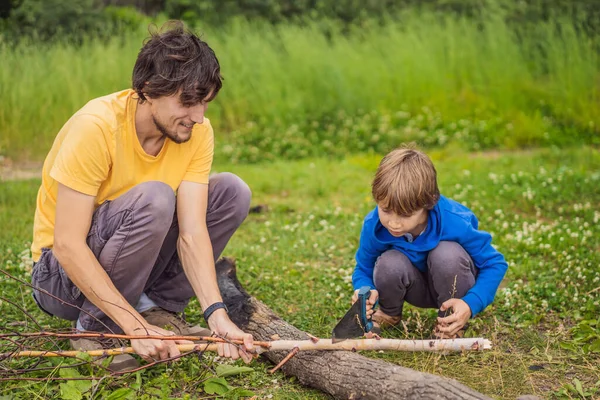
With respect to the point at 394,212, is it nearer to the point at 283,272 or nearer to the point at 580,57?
the point at 283,272

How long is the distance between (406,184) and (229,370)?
1.07 m

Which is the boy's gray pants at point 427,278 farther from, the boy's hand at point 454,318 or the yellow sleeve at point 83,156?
the yellow sleeve at point 83,156

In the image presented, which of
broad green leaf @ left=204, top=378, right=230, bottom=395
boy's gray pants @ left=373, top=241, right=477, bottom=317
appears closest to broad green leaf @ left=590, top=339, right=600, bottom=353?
boy's gray pants @ left=373, top=241, right=477, bottom=317

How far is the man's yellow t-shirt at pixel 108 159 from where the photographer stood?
2877 millimetres

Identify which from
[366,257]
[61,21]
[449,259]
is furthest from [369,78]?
[449,259]

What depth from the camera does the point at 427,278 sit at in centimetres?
341

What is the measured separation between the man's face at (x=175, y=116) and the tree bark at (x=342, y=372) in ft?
2.99

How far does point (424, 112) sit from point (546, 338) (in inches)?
202

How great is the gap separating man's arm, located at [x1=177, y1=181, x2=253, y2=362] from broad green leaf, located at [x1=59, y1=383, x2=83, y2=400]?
0.58 meters

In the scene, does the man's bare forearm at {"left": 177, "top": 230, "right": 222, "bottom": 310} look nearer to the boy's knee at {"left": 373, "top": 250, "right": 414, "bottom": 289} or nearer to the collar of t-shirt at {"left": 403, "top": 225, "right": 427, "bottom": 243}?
the boy's knee at {"left": 373, "top": 250, "right": 414, "bottom": 289}

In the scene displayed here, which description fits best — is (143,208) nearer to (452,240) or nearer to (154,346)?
(154,346)

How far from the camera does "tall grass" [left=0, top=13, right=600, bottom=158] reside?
24.8 feet

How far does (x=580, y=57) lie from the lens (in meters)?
8.49

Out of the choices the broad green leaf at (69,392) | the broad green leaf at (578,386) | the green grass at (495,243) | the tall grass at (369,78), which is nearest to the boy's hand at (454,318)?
the green grass at (495,243)
